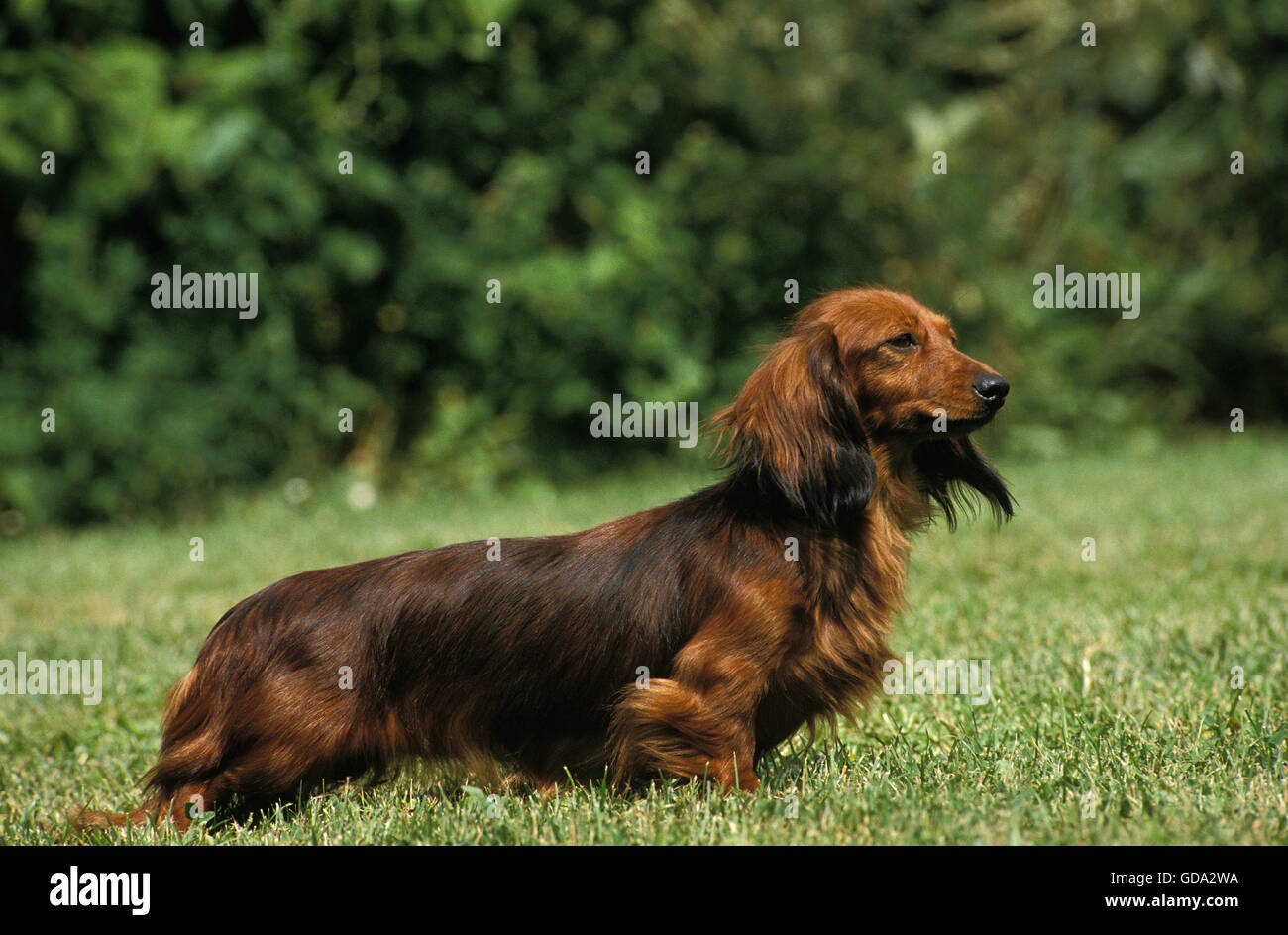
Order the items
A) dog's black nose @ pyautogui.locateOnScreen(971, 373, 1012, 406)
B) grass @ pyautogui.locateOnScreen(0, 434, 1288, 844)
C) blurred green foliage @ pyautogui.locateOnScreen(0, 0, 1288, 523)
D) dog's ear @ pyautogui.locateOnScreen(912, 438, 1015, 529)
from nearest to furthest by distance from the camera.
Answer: grass @ pyautogui.locateOnScreen(0, 434, 1288, 844)
dog's black nose @ pyautogui.locateOnScreen(971, 373, 1012, 406)
dog's ear @ pyautogui.locateOnScreen(912, 438, 1015, 529)
blurred green foliage @ pyautogui.locateOnScreen(0, 0, 1288, 523)

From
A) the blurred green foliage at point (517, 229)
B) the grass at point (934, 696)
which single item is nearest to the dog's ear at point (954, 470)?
the grass at point (934, 696)

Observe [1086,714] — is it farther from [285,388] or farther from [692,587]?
Result: [285,388]

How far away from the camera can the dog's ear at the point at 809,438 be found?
303 centimetres

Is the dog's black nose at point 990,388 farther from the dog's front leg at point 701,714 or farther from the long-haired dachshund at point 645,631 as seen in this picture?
the dog's front leg at point 701,714

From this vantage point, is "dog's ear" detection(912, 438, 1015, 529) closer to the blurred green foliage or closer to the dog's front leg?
the dog's front leg

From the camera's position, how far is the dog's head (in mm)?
3031

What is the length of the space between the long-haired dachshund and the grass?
0.49 feet

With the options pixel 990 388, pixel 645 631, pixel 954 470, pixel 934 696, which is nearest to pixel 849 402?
pixel 990 388

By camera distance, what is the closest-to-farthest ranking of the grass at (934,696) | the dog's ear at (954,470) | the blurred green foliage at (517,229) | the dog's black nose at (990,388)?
the grass at (934,696) < the dog's black nose at (990,388) < the dog's ear at (954,470) < the blurred green foliage at (517,229)

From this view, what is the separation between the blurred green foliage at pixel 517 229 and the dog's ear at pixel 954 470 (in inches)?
204

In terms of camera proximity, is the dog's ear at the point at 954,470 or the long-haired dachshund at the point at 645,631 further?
the dog's ear at the point at 954,470

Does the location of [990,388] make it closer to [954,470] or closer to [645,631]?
[954,470]

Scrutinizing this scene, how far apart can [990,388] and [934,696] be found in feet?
4.53

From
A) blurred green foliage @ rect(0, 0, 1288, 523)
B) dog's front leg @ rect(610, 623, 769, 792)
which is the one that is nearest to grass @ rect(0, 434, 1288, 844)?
dog's front leg @ rect(610, 623, 769, 792)
